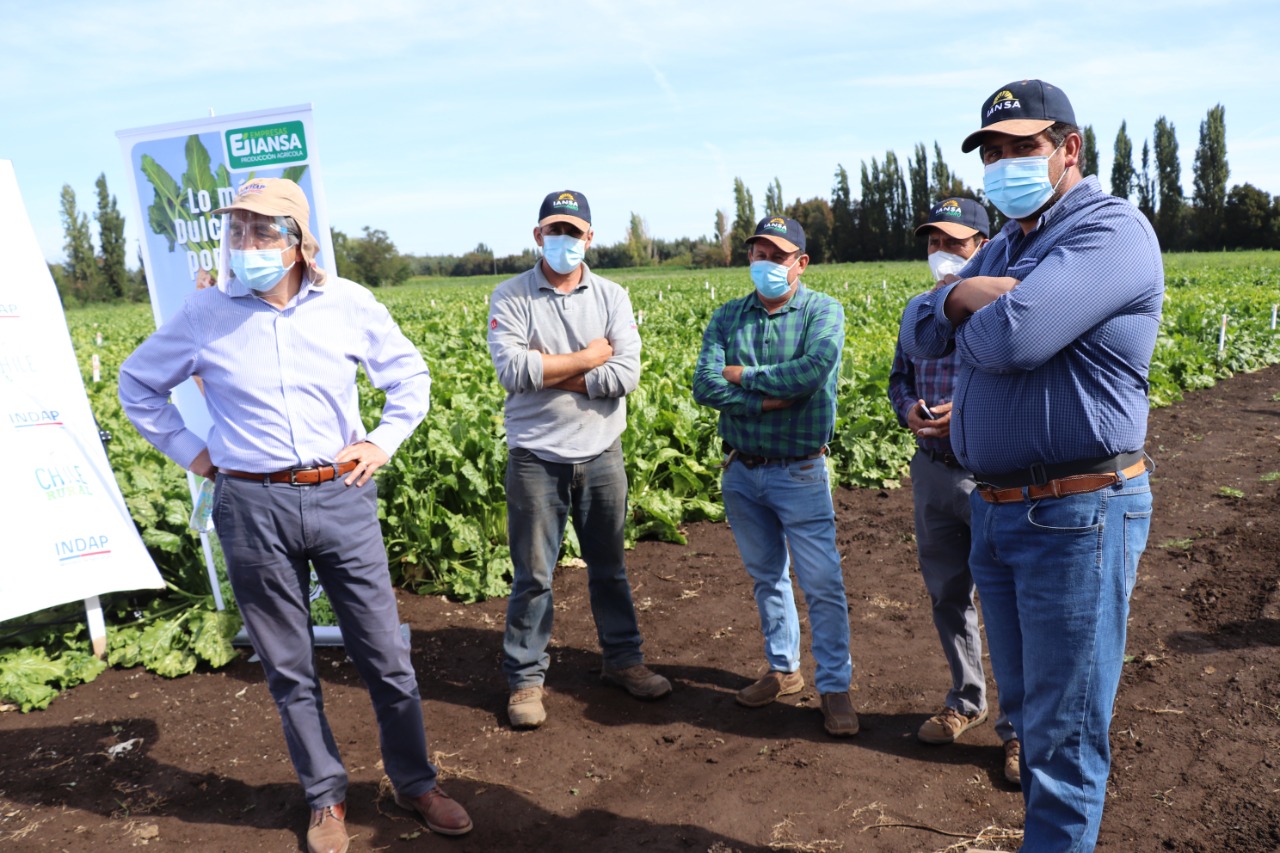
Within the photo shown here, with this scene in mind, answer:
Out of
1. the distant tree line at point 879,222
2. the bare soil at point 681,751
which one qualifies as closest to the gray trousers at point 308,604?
the bare soil at point 681,751

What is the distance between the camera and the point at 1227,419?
1269 centimetres

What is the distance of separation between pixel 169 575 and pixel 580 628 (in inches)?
110

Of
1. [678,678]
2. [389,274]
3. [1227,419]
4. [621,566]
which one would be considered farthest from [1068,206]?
[389,274]

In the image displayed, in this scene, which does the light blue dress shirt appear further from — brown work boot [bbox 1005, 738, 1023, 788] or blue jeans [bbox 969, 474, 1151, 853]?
brown work boot [bbox 1005, 738, 1023, 788]

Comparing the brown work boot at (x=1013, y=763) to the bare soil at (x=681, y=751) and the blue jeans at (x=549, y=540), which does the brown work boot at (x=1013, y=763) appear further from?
the blue jeans at (x=549, y=540)

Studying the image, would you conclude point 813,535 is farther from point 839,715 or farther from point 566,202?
point 566,202

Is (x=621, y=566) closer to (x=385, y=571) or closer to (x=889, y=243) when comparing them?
(x=385, y=571)

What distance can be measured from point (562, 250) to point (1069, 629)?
2.90 m

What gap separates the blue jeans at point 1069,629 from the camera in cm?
270

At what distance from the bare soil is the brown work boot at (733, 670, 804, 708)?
0.21 ft

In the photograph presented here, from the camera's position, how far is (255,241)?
11.6ft

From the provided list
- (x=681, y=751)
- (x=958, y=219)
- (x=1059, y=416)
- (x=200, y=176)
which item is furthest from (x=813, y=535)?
(x=200, y=176)

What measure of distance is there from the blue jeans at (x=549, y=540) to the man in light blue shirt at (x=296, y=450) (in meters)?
0.97

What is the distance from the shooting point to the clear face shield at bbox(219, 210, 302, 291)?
11.6ft
